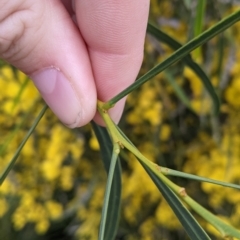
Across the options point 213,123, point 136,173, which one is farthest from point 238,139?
point 136,173

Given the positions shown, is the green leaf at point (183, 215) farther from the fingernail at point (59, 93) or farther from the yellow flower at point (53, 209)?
the yellow flower at point (53, 209)

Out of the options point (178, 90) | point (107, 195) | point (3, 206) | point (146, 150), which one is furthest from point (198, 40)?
point (3, 206)

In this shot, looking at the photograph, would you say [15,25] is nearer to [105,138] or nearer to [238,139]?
[105,138]

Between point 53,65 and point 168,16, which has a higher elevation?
point 168,16

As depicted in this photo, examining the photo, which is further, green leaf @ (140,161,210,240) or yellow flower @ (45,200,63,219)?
yellow flower @ (45,200,63,219)

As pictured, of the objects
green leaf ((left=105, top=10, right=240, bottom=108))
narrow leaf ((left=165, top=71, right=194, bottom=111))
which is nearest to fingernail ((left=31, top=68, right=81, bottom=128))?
green leaf ((left=105, top=10, right=240, bottom=108))

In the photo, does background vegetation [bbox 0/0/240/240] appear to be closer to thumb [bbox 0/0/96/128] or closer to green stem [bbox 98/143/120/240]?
thumb [bbox 0/0/96/128]

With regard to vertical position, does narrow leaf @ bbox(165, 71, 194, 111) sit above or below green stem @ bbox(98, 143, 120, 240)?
above
